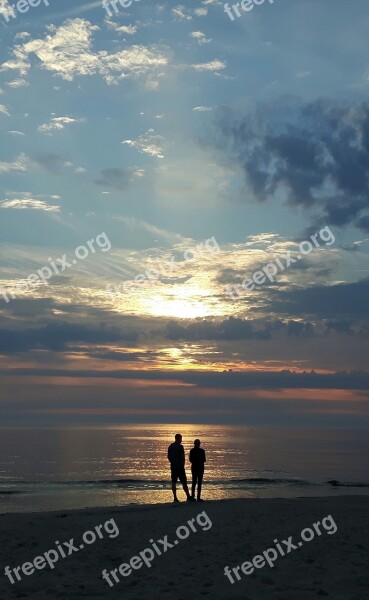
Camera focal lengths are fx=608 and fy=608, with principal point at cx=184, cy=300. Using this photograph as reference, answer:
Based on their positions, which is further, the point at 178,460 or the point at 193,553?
the point at 178,460

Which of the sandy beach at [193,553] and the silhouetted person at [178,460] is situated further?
the silhouetted person at [178,460]

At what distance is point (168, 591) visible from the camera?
909 centimetres

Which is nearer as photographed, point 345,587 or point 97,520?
point 345,587

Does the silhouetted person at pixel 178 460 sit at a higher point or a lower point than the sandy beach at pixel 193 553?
higher

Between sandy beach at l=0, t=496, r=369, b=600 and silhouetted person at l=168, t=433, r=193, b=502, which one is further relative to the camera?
silhouetted person at l=168, t=433, r=193, b=502

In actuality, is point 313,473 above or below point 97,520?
below

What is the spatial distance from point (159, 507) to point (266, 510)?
3.34 meters

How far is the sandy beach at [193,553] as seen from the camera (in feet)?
30.0

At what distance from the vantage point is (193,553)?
38.9 feet

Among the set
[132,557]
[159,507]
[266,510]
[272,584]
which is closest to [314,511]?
[266,510]

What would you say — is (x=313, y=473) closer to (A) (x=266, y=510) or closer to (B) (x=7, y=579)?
(A) (x=266, y=510)

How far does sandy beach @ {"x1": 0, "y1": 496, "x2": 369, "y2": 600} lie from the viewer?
9.13m

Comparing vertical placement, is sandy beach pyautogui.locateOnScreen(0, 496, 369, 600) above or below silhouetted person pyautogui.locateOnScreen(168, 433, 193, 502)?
below

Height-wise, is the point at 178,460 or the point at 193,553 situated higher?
the point at 178,460
